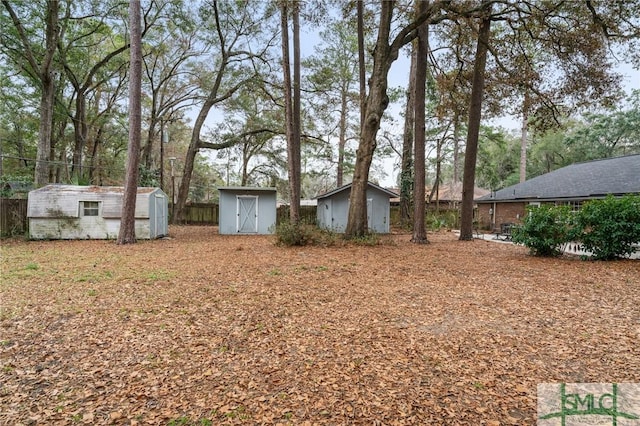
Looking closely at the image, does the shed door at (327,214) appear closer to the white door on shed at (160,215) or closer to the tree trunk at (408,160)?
the tree trunk at (408,160)

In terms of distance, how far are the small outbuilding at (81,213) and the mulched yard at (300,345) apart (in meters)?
5.63

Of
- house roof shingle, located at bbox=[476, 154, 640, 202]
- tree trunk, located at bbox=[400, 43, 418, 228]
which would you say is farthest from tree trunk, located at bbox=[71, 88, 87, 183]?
house roof shingle, located at bbox=[476, 154, 640, 202]

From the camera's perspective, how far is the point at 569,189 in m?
14.6

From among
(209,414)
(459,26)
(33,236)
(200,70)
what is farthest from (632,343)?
(200,70)

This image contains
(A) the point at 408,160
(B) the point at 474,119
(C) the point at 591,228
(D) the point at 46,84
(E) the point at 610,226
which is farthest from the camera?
(A) the point at 408,160

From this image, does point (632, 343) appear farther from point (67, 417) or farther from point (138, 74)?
point (138, 74)

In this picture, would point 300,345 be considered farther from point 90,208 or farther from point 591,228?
point 90,208

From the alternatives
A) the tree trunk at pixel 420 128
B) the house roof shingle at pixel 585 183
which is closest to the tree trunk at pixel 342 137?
the house roof shingle at pixel 585 183

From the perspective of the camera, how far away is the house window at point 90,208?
1093 cm

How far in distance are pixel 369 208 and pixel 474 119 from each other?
630 centimetres

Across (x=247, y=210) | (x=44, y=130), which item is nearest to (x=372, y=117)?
(x=247, y=210)

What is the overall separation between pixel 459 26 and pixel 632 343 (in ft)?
33.8

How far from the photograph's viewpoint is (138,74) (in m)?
9.72

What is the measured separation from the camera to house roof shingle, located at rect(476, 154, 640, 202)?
1277 cm
